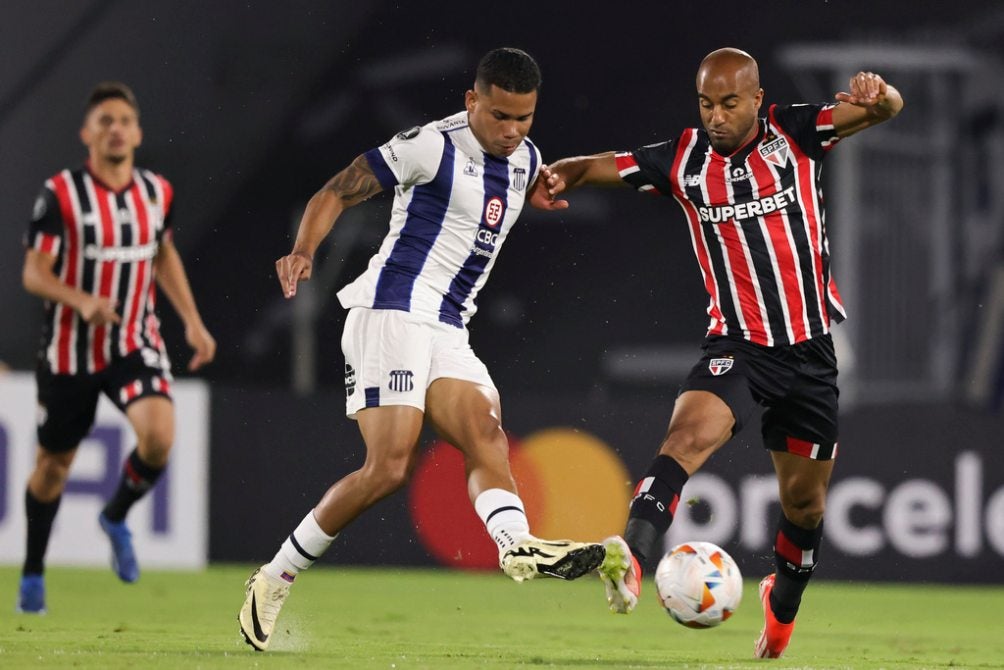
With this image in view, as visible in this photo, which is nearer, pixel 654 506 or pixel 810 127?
pixel 654 506

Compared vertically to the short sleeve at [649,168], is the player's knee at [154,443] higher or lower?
lower

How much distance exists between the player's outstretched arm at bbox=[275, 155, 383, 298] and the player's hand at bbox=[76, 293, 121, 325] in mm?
1452


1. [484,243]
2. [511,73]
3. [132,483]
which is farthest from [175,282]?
[511,73]

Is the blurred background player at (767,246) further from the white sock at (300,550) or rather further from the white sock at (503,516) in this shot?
the white sock at (300,550)

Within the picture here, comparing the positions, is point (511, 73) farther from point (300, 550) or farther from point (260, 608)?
point (260, 608)

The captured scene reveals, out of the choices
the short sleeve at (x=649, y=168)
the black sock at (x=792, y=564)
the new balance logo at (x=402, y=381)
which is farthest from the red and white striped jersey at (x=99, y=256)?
the black sock at (x=792, y=564)

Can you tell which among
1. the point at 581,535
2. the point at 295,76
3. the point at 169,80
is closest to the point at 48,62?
the point at 169,80

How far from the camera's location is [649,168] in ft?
19.7

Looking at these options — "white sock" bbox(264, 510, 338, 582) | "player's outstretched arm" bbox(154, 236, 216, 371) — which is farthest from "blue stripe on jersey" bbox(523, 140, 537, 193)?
"player's outstretched arm" bbox(154, 236, 216, 371)

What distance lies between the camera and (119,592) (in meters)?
8.42

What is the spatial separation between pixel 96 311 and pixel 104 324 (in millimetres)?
577

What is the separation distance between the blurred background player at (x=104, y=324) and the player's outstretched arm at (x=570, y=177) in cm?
219

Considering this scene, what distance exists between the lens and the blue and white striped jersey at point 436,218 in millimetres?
5828

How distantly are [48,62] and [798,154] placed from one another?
22.1 ft
